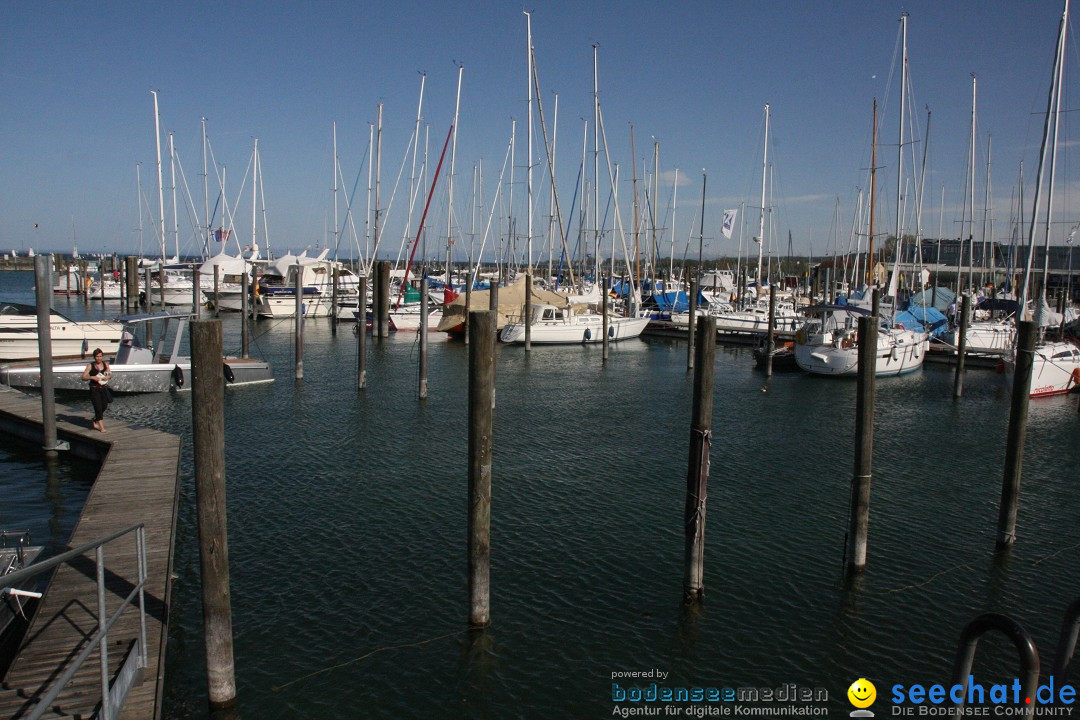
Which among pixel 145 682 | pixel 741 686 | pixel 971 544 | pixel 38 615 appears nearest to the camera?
pixel 145 682

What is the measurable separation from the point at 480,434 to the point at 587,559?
13.5ft

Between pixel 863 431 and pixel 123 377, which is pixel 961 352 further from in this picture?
pixel 123 377

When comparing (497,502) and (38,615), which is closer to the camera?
(38,615)

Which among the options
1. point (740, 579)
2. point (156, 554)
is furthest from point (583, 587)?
point (156, 554)

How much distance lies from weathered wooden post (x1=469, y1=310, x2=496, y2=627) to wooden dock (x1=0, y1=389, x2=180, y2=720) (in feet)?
11.0

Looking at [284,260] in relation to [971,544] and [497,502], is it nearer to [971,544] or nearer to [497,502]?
[497,502]

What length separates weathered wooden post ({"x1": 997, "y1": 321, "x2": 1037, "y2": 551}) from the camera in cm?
1167

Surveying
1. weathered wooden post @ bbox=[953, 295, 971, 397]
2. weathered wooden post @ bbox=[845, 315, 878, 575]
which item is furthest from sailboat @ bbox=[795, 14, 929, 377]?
weathered wooden post @ bbox=[845, 315, 878, 575]

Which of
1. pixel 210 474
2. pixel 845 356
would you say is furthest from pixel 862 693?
pixel 845 356

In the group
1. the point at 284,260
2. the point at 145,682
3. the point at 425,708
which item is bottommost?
the point at 425,708

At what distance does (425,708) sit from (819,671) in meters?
4.51

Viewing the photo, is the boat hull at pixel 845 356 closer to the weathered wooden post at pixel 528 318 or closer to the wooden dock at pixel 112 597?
the weathered wooden post at pixel 528 318

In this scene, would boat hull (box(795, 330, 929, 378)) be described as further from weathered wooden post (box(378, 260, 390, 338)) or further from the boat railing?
the boat railing

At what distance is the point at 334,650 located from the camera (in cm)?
927
